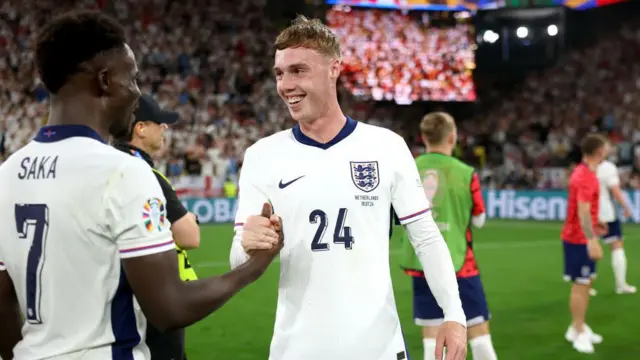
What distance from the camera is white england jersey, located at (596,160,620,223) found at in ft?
33.9

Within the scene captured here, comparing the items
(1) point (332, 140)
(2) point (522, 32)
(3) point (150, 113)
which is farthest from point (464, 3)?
(1) point (332, 140)

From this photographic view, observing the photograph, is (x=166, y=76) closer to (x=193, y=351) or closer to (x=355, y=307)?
(x=193, y=351)

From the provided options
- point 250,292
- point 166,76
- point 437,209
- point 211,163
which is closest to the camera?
point 437,209

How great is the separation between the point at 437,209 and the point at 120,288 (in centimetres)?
389

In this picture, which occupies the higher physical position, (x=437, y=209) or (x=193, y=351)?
(x=437, y=209)

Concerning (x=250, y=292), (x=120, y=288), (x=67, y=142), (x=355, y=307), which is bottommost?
(x=250, y=292)

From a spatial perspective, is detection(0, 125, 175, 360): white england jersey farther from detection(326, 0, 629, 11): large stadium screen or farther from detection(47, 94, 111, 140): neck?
detection(326, 0, 629, 11): large stadium screen

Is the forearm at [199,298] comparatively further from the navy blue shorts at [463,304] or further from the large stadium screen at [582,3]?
the large stadium screen at [582,3]

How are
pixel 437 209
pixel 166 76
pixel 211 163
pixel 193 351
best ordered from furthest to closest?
pixel 166 76 < pixel 211 163 < pixel 193 351 < pixel 437 209

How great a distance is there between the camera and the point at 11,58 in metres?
23.4

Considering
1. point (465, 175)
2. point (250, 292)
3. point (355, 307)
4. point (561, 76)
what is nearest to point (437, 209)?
point (465, 175)

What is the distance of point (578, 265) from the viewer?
25.6 feet

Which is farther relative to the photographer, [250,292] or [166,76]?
[166,76]

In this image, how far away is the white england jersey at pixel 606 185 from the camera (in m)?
10.3
